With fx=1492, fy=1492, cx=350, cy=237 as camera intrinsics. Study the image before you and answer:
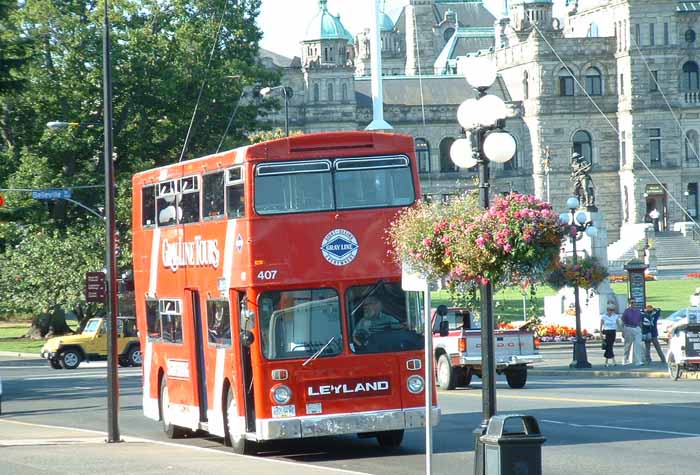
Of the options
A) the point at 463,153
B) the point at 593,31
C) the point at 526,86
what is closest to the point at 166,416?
the point at 463,153

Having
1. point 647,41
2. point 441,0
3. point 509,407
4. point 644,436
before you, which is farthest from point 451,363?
point 441,0

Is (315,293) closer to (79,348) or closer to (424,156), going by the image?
(79,348)

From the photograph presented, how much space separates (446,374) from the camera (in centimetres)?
3170

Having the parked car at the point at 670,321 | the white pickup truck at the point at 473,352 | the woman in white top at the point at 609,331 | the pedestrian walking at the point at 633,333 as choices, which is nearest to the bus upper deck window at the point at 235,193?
the white pickup truck at the point at 473,352

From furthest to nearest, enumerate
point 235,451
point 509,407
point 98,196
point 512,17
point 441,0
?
1. point 441,0
2. point 512,17
3. point 98,196
4. point 509,407
5. point 235,451

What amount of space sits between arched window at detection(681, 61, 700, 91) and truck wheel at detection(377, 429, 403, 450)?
10414 centimetres

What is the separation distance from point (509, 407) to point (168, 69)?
35396mm

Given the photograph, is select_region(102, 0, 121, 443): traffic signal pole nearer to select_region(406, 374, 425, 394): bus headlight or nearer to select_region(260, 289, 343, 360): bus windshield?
select_region(260, 289, 343, 360): bus windshield

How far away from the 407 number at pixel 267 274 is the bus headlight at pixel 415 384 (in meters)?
2.13

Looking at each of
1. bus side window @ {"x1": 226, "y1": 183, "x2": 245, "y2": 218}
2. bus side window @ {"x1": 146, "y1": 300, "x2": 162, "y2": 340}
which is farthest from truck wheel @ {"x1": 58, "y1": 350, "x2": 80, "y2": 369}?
bus side window @ {"x1": 226, "y1": 183, "x2": 245, "y2": 218}

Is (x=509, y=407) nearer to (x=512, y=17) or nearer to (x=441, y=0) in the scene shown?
(x=512, y=17)

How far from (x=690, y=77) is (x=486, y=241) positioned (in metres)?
110

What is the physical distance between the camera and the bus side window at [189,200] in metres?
20.7

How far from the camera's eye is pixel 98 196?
188ft
